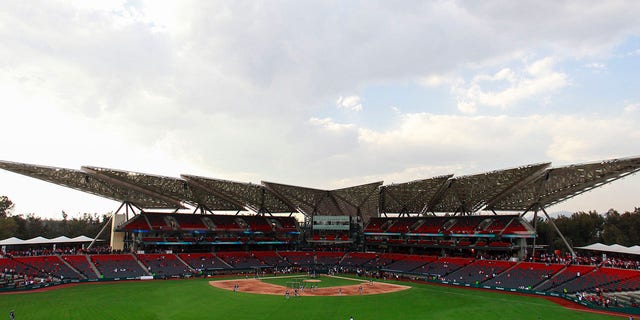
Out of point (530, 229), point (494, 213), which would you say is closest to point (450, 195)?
point (494, 213)

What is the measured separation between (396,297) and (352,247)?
48234 millimetres

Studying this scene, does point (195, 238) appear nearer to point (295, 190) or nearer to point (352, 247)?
point (295, 190)

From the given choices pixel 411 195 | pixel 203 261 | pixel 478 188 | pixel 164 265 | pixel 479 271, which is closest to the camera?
pixel 479 271

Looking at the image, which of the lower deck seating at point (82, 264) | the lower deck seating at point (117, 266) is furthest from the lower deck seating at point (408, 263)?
the lower deck seating at point (82, 264)

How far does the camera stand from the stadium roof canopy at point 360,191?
54562 millimetres

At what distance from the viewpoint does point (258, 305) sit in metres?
40.6

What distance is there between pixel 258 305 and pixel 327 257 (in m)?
48.6

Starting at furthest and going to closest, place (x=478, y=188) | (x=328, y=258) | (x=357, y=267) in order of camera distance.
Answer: (x=328, y=258) < (x=357, y=267) < (x=478, y=188)

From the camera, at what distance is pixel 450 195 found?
73.8 m

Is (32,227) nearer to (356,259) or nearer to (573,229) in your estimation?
(356,259)

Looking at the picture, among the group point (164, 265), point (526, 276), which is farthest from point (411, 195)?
point (164, 265)

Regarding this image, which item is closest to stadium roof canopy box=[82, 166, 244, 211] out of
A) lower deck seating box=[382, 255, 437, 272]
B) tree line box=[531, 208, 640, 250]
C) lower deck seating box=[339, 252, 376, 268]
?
lower deck seating box=[339, 252, 376, 268]

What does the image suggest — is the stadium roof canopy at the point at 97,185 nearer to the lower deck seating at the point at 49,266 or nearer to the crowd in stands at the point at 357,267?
the crowd in stands at the point at 357,267

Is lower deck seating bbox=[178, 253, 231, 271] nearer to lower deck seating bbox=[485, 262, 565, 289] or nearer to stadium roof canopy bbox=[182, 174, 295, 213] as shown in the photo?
stadium roof canopy bbox=[182, 174, 295, 213]
